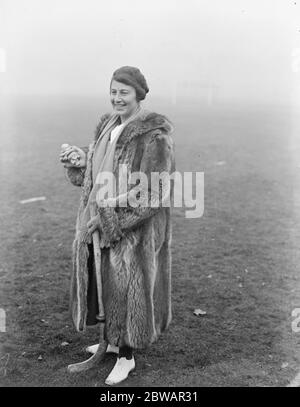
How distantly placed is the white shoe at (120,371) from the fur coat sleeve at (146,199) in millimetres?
967

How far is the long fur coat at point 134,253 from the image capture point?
387cm

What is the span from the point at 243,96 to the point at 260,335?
14807 mm

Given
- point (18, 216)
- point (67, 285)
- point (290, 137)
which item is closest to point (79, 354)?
point (67, 285)

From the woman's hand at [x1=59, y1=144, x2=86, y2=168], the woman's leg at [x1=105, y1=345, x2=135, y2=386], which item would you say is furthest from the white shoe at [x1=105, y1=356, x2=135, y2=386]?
the woman's hand at [x1=59, y1=144, x2=86, y2=168]

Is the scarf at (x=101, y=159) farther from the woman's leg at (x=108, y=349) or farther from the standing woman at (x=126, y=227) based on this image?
the woman's leg at (x=108, y=349)

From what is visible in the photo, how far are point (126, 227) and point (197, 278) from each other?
8.69ft

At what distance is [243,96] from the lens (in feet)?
62.4

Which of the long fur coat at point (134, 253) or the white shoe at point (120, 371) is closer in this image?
the long fur coat at point (134, 253)

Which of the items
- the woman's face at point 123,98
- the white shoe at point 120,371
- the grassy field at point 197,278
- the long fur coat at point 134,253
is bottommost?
the grassy field at point 197,278

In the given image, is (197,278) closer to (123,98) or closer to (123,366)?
(123,366)

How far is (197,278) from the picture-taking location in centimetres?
638

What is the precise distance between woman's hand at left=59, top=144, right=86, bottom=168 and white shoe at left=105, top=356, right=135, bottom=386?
1433 mm

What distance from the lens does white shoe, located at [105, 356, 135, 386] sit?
4.15 m

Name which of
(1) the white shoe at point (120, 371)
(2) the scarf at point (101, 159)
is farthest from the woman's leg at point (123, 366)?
(2) the scarf at point (101, 159)
